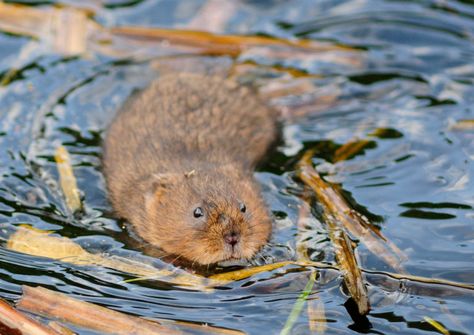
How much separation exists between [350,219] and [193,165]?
1.26 metres

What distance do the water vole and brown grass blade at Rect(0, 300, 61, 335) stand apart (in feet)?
4.21

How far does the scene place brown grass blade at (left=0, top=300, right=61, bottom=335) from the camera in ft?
16.5

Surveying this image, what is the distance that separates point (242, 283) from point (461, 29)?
4860mm

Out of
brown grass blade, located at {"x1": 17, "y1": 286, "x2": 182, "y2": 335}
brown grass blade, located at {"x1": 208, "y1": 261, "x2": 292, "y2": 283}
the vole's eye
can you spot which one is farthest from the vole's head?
brown grass blade, located at {"x1": 17, "y1": 286, "x2": 182, "y2": 335}

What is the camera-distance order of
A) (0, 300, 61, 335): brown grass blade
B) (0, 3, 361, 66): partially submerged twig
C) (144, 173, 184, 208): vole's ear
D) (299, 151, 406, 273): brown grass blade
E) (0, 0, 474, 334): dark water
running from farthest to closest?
(0, 3, 361, 66): partially submerged twig, (144, 173, 184, 208): vole's ear, (299, 151, 406, 273): brown grass blade, (0, 0, 474, 334): dark water, (0, 300, 61, 335): brown grass blade

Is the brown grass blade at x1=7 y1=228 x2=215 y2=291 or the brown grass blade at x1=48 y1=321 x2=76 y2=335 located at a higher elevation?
the brown grass blade at x1=7 y1=228 x2=215 y2=291

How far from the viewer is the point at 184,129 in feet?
23.4

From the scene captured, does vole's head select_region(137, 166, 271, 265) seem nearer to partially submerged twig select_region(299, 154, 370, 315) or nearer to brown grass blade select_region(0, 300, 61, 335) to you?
partially submerged twig select_region(299, 154, 370, 315)

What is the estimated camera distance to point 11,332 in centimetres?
506

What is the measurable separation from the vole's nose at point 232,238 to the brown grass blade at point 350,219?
91 centimetres

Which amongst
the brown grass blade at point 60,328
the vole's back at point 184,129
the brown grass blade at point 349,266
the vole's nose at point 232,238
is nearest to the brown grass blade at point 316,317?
the brown grass blade at point 349,266

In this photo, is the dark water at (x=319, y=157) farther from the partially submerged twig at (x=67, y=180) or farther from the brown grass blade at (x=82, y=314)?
the brown grass blade at (x=82, y=314)

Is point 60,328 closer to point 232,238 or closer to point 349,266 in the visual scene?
point 232,238

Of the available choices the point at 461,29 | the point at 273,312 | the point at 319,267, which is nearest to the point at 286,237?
the point at 319,267
